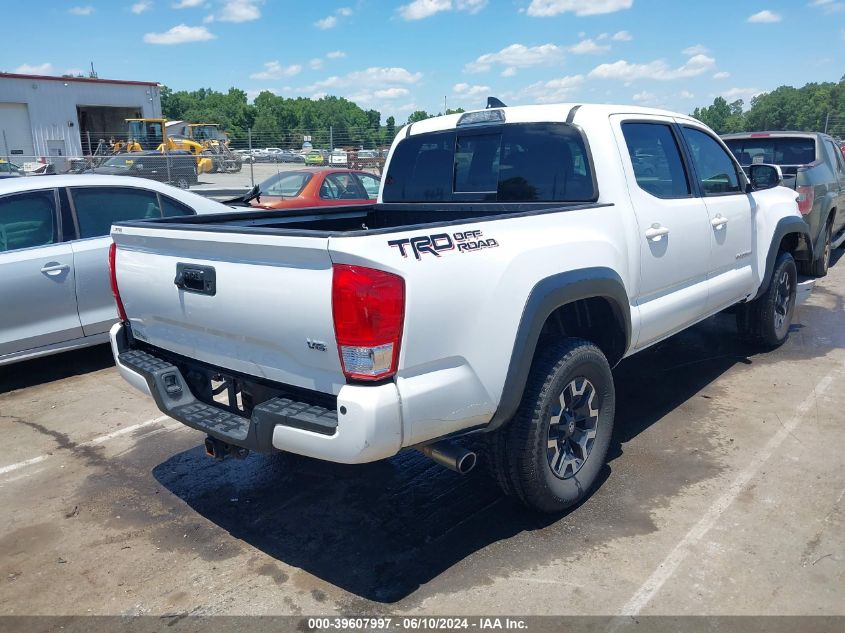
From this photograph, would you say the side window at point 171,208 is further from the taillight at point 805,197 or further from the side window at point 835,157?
the side window at point 835,157

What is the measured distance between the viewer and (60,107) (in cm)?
3775

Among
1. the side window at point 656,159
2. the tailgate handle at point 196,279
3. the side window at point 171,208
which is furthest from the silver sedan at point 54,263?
the side window at point 656,159

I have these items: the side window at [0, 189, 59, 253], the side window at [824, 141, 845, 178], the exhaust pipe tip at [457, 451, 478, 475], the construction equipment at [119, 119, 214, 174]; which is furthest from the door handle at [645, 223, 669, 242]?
the construction equipment at [119, 119, 214, 174]

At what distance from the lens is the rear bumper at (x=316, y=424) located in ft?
8.43

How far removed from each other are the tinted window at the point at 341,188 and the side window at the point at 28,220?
554 centimetres

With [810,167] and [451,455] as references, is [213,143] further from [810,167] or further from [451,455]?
[451,455]

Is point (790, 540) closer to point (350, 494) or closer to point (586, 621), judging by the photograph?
point (586, 621)

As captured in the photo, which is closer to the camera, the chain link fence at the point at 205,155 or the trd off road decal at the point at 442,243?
the trd off road decal at the point at 442,243

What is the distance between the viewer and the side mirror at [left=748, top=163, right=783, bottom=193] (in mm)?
5609

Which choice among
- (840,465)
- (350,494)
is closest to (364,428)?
(350,494)

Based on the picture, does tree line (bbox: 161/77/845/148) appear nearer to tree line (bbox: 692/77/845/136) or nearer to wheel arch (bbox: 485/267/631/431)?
tree line (bbox: 692/77/845/136)

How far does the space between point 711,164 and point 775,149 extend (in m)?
5.00

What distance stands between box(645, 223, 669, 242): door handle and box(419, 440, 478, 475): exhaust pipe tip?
6.22 feet

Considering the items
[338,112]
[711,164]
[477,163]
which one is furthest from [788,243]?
[338,112]
